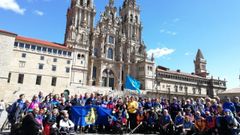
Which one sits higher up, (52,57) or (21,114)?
(52,57)

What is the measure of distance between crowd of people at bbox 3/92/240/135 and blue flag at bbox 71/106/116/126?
12.3 inches

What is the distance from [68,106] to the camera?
12375mm

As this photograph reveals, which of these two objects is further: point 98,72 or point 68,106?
point 98,72

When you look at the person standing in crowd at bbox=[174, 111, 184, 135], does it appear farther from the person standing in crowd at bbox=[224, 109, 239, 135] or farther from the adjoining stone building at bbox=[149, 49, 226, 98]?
the adjoining stone building at bbox=[149, 49, 226, 98]

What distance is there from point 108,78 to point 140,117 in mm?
43902

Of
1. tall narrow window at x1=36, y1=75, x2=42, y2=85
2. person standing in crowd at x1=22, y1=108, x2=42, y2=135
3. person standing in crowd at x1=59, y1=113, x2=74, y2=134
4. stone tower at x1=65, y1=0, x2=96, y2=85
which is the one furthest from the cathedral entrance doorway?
person standing in crowd at x1=22, y1=108, x2=42, y2=135

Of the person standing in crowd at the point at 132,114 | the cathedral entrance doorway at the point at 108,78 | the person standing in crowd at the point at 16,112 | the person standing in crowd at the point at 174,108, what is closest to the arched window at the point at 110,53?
the cathedral entrance doorway at the point at 108,78

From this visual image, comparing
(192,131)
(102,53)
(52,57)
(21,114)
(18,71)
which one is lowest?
(192,131)

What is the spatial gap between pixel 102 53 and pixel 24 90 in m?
24.5

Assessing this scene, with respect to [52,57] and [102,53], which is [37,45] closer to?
[52,57]

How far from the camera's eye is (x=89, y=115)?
41.9ft

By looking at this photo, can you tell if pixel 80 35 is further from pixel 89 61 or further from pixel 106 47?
pixel 106 47

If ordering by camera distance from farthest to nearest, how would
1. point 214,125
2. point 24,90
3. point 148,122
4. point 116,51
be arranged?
1. point 116,51
2. point 24,90
3. point 148,122
4. point 214,125

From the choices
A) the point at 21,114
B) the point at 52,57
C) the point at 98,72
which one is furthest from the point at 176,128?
the point at 98,72
